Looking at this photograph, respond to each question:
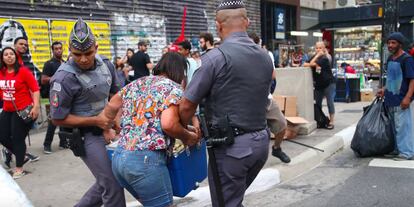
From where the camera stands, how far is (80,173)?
6.18 meters

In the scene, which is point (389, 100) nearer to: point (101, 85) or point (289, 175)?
point (289, 175)

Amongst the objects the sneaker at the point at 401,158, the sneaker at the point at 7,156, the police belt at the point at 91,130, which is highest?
the police belt at the point at 91,130

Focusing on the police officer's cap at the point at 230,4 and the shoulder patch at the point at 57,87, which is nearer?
the police officer's cap at the point at 230,4

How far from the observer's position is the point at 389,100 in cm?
664

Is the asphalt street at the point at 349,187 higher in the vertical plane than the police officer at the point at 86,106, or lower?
lower

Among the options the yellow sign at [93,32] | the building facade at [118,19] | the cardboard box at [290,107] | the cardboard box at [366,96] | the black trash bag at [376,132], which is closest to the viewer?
the black trash bag at [376,132]

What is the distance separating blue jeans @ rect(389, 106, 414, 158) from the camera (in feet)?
21.5

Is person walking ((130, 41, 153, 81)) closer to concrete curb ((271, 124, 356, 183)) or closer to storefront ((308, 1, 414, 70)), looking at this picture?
concrete curb ((271, 124, 356, 183))

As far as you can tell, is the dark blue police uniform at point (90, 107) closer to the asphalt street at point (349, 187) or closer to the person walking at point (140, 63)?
the asphalt street at point (349, 187)

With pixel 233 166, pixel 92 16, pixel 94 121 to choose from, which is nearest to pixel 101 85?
pixel 94 121

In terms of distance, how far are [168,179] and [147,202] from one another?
8.0 inches

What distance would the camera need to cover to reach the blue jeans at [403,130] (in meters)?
6.54

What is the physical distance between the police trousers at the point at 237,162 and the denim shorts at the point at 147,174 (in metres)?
0.32

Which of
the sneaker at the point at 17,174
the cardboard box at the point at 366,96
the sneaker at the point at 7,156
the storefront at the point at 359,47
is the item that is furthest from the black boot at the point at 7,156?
the storefront at the point at 359,47
